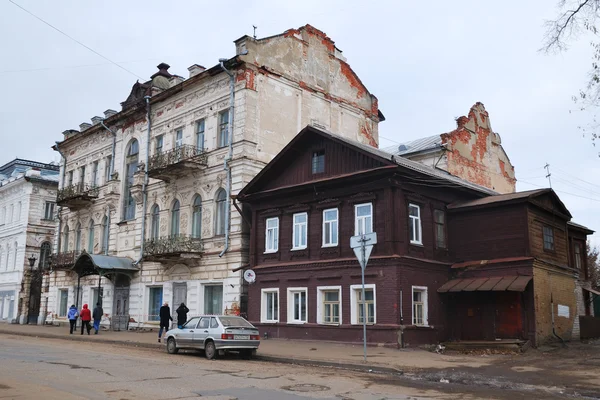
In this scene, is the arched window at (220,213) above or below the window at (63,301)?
above

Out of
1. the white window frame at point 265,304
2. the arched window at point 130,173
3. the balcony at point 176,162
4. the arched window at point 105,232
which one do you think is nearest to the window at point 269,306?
the white window frame at point 265,304

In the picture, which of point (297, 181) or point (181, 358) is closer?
point (181, 358)

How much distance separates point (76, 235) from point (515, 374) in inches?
1324

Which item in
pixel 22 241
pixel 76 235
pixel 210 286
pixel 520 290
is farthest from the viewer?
pixel 22 241

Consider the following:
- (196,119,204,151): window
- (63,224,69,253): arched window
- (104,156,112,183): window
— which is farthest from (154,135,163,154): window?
(63,224,69,253): arched window

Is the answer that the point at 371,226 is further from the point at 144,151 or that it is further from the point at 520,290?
the point at 144,151

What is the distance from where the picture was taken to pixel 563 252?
985 inches

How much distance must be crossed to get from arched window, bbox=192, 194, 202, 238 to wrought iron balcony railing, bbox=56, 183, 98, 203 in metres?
10.9

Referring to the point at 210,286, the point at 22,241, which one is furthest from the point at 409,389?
the point at 22,241

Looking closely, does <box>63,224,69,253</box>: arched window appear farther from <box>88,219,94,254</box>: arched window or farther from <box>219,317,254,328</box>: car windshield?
<box>219,317,254,328</box>: car windshield

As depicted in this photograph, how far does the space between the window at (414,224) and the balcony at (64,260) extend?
23571 mm

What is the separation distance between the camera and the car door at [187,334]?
61.1 feet

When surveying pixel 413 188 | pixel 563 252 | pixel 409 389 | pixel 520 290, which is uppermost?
pixel 413 188

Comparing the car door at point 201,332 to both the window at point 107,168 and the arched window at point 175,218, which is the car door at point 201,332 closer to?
the arched window at point 175,218
